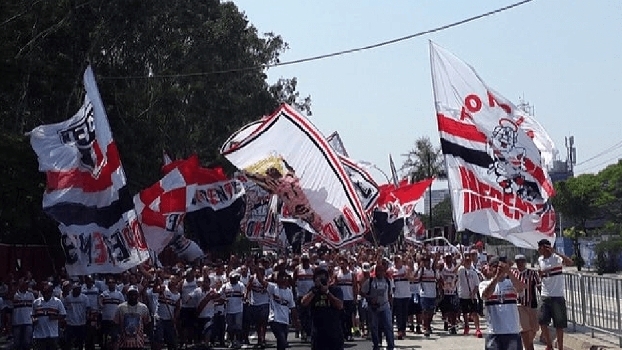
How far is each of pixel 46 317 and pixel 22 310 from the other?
154 cm

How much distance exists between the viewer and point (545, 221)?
14.4m

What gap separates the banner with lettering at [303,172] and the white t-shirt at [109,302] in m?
3.48

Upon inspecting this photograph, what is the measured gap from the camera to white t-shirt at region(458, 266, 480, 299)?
22.3m

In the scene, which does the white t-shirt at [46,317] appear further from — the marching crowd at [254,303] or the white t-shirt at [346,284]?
the white t-shirt at [346,284]

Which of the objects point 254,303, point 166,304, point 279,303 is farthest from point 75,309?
point 279,303

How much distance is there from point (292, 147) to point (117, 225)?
512 cm

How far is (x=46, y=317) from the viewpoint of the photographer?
19625mm

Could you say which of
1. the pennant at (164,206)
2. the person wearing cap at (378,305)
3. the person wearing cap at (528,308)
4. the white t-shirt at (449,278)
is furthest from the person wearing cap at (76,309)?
the person wearing cap at (528,308)

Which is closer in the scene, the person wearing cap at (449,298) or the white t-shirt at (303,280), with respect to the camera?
the white t-shirt at (303,280)

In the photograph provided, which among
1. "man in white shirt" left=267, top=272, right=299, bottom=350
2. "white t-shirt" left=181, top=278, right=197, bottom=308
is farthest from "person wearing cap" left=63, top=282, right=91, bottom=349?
"man in white shirt" left=267, top=272, right=299, bottom=350

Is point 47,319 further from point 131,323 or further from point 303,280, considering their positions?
point 303,280

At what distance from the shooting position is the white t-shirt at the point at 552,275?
54.6 feet

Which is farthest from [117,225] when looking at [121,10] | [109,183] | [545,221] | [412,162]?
[412,162]

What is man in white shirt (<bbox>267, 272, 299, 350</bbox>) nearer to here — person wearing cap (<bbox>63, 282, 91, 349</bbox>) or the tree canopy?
person wearing cap (<bbox>63, 282, 91, 349</bbox>)
